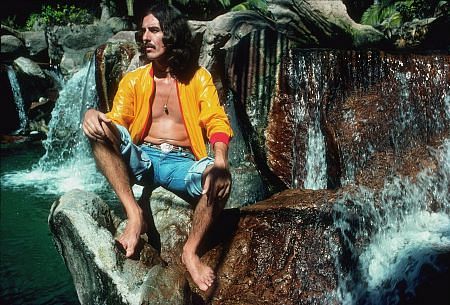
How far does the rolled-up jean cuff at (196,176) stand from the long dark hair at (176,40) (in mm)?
627

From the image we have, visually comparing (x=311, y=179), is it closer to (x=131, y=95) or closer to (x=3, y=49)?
(x=131, y=95)

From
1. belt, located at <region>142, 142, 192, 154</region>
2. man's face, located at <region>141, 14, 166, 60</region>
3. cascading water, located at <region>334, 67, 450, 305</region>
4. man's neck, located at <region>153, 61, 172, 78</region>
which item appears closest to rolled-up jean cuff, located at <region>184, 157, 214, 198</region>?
belt, located at <region>142, 142, 192, 154</region>

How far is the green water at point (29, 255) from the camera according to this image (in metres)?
4.60

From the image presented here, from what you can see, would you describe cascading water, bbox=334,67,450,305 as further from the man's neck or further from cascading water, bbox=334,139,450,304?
the man's neck

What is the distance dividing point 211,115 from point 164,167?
50 centimetres

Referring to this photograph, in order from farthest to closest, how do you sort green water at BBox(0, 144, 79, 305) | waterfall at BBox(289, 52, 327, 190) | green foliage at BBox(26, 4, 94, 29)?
green foliage at BBox(26, 4, 94, 29) → waterfall at BBox(289, 52, 327, 190) → green water at BBox(0, 144, 79, 305)

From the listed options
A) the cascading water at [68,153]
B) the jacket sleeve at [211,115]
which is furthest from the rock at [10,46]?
the jacket sleeve at [211,115]

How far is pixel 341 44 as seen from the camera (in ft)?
24.4

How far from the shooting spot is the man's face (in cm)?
343

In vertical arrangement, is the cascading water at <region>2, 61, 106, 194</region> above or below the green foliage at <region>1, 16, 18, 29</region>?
below

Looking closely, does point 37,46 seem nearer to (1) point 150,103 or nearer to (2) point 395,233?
(1) point 150,103

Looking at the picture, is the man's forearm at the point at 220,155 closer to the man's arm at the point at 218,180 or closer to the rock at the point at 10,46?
the man's arm at the point at 218,180

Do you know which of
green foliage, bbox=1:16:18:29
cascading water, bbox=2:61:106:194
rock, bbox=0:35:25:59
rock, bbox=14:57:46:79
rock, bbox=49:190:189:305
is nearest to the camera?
rock, bbox=49:190:189:305

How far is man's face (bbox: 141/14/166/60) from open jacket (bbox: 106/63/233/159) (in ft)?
0.52
